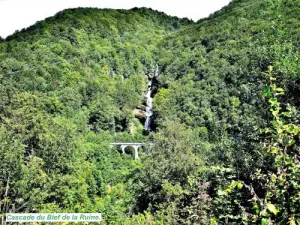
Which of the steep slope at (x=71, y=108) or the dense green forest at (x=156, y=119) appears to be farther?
the steep slope at (x=71, y=108)

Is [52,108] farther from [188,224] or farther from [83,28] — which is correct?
[83,28]

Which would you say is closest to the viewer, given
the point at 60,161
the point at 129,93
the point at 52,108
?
the point at 60,161

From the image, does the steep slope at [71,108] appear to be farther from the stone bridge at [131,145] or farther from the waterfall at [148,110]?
the waterfall at [148,110]

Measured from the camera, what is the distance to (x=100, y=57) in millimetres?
77375

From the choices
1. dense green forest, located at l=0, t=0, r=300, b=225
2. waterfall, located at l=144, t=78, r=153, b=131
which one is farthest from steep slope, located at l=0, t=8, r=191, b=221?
waterfall, located at l=144, t=78, r=153, b=131

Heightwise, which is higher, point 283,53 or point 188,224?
point 283,53

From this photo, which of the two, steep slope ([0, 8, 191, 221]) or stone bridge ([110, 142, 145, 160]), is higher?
steep slope ([0, 8, 191, 221])

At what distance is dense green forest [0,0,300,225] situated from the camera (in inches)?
332

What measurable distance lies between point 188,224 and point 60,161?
15.2m

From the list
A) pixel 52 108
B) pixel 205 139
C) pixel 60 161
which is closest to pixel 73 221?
pixel 60 161

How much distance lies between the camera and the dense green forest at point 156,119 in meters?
8.45

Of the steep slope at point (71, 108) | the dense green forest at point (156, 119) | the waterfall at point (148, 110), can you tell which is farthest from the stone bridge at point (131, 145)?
the waterfall at point (148, 110)

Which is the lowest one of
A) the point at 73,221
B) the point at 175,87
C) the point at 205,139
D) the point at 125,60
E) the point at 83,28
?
the point at 205,139

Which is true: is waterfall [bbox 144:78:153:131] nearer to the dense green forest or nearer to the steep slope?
the dense green forest
